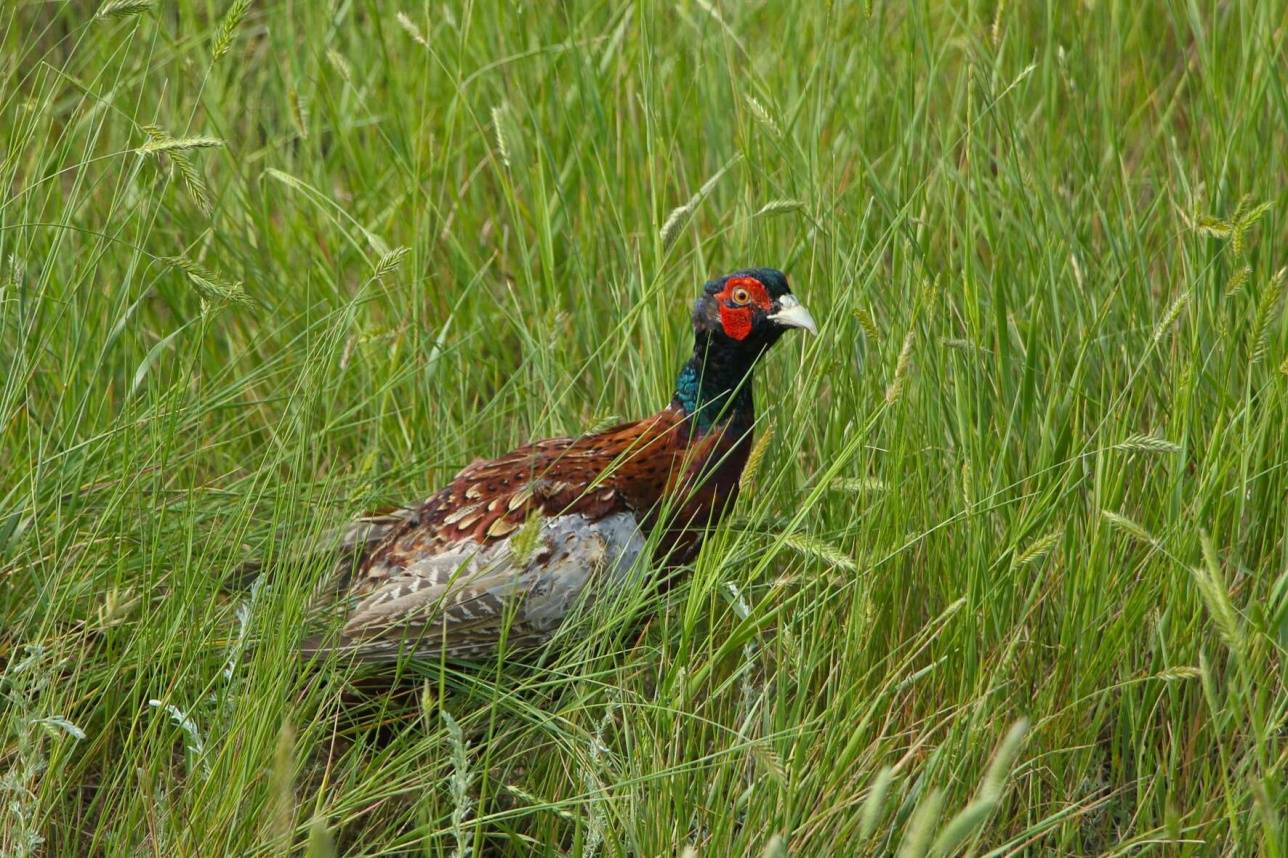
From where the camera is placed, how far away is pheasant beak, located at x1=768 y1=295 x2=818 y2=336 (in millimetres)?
3143

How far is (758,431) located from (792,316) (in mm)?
303

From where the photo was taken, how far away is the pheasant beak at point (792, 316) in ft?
10.3

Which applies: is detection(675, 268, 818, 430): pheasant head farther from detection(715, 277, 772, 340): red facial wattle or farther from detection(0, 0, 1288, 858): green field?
detection(0, 0, 1288, 858): green field

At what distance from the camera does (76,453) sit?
9.91 ft

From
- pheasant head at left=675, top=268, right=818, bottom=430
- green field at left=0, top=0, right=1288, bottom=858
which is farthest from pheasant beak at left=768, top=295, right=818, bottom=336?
green field at left=0, top=0, right=1288, bottom=858

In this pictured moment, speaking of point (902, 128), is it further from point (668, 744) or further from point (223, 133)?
point (223, 133)

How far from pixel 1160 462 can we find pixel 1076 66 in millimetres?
1449

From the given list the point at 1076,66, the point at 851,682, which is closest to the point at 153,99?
the point at 1076,66

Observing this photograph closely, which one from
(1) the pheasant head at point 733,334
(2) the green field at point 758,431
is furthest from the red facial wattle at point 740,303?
(2) the green field at point 758,431

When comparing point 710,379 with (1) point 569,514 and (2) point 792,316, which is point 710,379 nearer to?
(2) point 792,316

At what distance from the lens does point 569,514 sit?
3.23 m

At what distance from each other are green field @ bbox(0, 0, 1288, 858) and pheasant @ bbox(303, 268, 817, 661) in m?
0.10

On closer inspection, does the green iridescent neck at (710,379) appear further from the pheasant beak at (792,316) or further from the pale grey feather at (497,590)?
the pale grey feather at (497,590)

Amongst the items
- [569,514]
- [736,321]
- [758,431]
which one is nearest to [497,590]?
[569,514]
